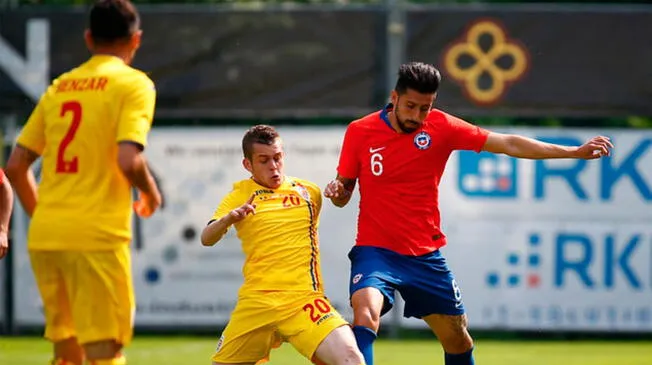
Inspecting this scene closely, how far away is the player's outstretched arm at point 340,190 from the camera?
7109 mm

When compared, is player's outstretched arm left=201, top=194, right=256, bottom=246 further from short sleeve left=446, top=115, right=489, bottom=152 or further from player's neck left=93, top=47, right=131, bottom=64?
short sleeve left=446, top=115, right=489, bottom=152

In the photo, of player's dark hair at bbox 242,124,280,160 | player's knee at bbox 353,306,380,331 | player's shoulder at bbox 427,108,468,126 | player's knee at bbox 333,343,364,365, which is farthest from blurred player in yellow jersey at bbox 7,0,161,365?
player's shoulder at bbox 427,108,468,126

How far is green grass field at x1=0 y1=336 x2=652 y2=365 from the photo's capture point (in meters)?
11.1

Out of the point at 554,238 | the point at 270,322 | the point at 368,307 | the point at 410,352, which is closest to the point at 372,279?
the point at 368,307

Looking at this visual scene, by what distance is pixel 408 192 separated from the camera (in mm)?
7301

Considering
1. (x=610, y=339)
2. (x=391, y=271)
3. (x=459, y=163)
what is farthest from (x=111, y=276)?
(x=610, y=339)

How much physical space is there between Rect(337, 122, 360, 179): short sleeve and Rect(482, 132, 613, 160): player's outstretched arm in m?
0.73

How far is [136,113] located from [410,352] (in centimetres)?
674

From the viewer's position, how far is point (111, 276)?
5.82 metres

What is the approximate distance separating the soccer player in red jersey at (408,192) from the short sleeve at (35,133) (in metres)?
1.77

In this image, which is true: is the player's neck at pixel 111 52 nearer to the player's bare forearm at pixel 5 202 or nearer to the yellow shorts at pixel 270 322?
the player's bare forearm at pixel 5 202

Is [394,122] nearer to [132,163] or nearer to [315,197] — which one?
[315,197]

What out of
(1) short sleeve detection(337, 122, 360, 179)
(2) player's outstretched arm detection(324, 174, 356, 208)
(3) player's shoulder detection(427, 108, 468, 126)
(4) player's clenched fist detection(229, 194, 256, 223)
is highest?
(3) player's shoulder detection(427, 108, 468, 126)

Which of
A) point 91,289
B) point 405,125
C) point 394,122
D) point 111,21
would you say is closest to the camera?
point 91,289
